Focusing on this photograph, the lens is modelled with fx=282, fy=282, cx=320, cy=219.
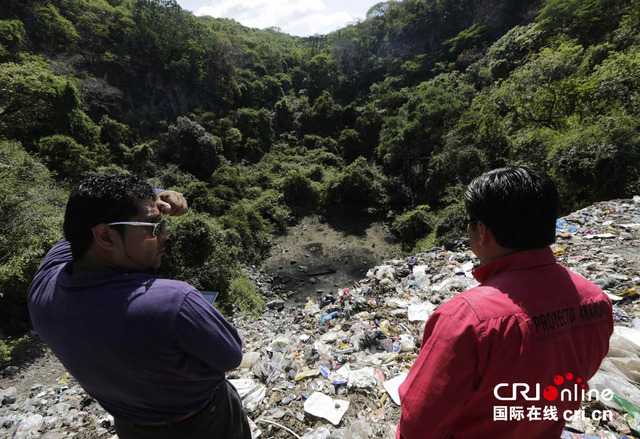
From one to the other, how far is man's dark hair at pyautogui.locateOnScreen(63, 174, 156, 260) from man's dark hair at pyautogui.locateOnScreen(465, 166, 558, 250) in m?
1.19

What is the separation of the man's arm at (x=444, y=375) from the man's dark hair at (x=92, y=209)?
1.07 m

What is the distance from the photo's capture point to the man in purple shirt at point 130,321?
0.84 meters

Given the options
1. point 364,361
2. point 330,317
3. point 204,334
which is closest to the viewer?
point 204,334

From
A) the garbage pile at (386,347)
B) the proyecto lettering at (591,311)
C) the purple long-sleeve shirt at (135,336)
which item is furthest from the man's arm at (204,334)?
the garbage pile at (386,347)

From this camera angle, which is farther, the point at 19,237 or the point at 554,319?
the point at 19,237

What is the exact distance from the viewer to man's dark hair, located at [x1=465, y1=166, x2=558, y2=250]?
33.9 inches

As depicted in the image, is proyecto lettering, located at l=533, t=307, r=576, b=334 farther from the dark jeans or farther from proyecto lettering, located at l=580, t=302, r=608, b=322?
the dark jeans

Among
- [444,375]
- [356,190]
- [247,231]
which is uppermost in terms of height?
[444,375]

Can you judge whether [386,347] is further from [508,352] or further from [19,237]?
[19,237]

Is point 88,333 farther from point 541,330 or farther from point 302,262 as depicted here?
point 302,262

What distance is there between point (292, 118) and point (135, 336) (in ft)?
78.0

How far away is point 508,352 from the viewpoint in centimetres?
77

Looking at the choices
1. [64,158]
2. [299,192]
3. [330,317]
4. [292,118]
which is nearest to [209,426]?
[330,317]

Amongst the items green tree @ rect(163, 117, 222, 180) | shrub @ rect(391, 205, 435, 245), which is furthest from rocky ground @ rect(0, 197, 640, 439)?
green tree @ rect(163, 117, 222, 180)
